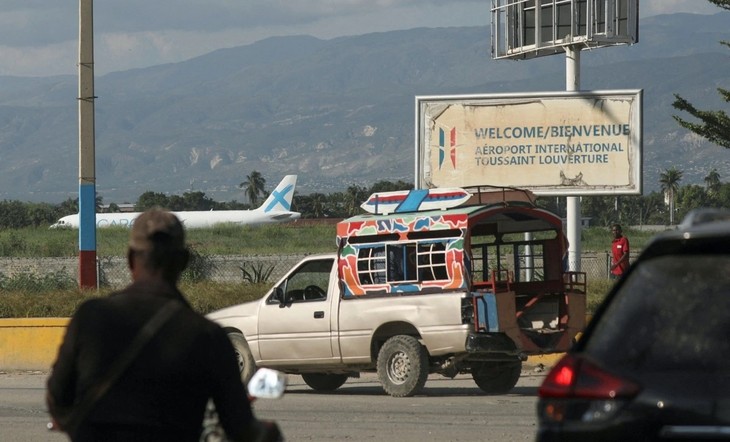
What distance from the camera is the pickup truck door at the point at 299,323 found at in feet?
51.8

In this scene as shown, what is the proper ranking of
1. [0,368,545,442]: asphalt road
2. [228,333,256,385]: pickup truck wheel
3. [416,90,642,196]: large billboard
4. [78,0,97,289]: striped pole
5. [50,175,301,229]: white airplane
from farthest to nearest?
1. [50,175,301,229]: white airplane
2. [416,90,642,196]: large billboard
3. [78,0,97,289]: striped pole
4. [228,333,256,385]: pickup truck wheel
5. [0,368,545,442]: asphalt road

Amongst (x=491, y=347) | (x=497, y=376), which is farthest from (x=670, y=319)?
(x=497, y=376)

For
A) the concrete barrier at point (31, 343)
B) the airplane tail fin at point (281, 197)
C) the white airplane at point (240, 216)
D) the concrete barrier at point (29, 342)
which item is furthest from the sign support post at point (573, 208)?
the airplane tail fin at point (281, 197)

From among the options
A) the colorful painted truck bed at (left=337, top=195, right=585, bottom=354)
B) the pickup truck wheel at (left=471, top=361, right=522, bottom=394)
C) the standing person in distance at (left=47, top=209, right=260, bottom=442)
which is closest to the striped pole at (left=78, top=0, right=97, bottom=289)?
the colorful painted truck bed at (left=337, top=195, right=585, bottom=354)

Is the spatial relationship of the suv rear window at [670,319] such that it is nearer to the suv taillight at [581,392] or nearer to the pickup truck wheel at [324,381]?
the suv taillight at [581,392]

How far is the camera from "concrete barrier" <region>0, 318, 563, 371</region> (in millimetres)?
19203

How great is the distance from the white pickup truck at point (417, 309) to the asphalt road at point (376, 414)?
1.45 ft

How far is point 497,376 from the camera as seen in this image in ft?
52.3

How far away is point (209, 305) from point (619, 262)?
26.1ft

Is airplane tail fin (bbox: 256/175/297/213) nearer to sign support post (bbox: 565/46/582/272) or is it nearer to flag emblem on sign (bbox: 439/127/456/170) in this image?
sign support post (bbox: 565/46/582/272)

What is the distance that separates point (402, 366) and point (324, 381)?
74.5 inches

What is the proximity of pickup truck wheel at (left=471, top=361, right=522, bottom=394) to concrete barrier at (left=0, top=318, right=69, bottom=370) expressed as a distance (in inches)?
256

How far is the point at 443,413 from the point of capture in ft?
44.9

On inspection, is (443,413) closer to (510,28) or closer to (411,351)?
(411,351)
